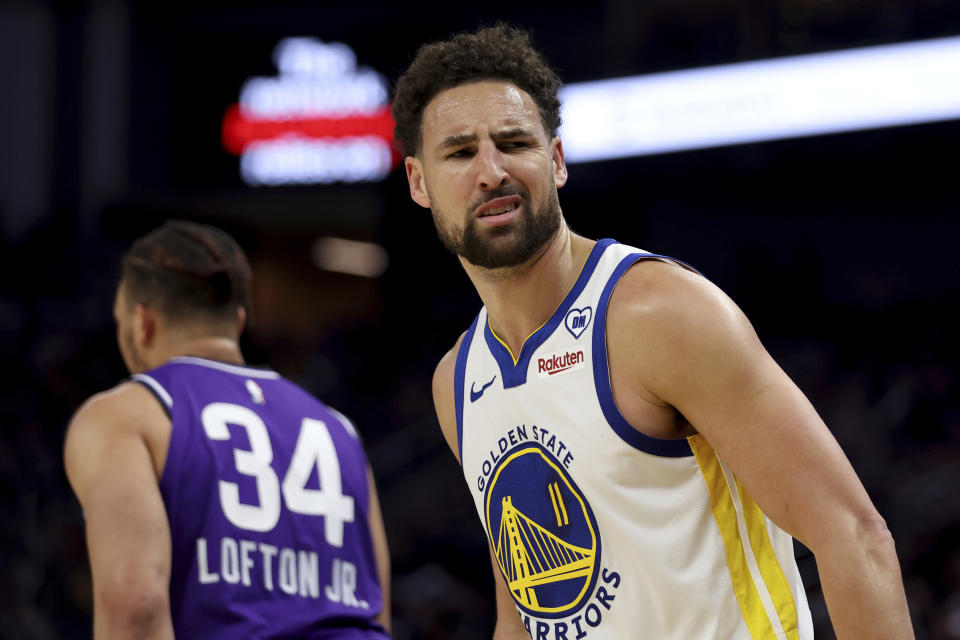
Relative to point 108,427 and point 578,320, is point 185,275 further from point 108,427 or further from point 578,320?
A: point 578,320

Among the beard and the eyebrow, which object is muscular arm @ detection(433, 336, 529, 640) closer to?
the beard

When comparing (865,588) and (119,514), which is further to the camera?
(119,514)

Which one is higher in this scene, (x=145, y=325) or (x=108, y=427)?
(x=145, y=325)

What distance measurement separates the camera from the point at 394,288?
11883 millimetres

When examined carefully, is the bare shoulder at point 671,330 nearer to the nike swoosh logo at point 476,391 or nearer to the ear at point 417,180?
A: the nike swoosh logo at point 476,391

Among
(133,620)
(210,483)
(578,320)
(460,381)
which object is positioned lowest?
(133,620)

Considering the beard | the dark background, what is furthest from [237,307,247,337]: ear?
the dark background

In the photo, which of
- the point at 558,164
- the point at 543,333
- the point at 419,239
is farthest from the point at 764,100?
the point at 543,333

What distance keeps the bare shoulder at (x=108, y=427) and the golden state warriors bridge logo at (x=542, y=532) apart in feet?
3.05

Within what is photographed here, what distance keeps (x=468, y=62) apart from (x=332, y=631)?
1.40 metres

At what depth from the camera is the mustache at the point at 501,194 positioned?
1.96 meters

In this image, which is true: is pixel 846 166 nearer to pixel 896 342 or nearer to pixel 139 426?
pixel 896 342

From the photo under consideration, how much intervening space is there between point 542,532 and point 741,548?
0.35m

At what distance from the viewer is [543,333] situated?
200cm
